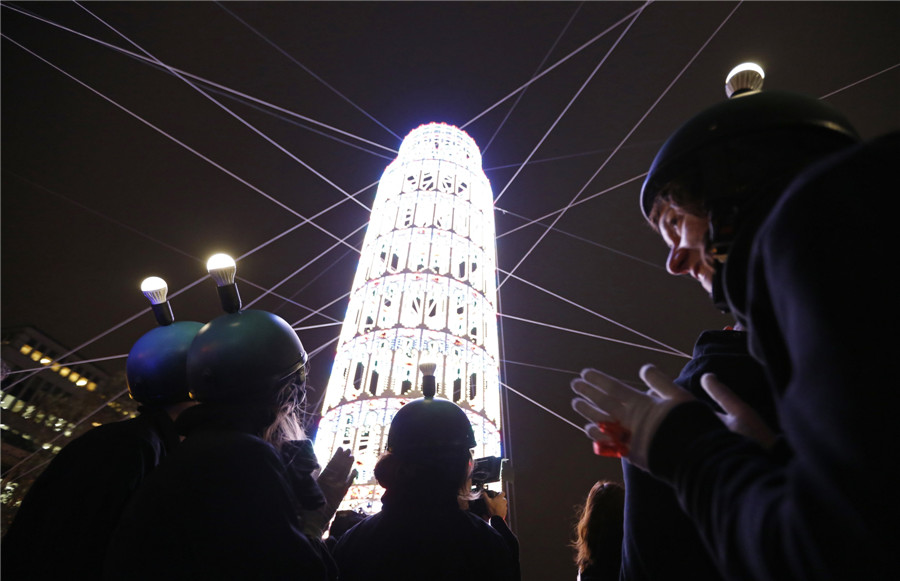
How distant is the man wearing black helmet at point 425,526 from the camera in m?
2.82

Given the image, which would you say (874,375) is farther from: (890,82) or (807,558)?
(890,82)

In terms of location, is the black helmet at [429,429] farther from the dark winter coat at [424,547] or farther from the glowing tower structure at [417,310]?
the glowing tower structure at [417,310]

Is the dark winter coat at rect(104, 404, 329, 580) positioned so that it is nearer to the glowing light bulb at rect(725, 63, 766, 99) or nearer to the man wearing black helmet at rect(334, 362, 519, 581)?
the man wearing black helmet at rect(334, 362, 519, 581)

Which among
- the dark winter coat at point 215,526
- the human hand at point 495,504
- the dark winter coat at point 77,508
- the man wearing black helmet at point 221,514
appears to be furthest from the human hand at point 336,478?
the human hand at point 495,504

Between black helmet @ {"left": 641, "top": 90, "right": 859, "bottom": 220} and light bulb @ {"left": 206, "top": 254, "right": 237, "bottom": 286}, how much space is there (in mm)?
2652

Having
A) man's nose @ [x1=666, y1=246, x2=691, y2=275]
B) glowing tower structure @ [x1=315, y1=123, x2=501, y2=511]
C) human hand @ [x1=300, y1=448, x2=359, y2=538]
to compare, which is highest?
glowing tower structure @ [x1=315, y1=123, x2=501, y2=511]

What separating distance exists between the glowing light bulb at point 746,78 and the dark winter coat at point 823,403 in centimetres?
161

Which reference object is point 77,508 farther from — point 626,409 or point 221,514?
point 626,409

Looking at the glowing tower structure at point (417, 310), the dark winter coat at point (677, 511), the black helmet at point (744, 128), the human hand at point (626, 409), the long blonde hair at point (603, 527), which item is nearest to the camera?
the human hand at point (626, 409)

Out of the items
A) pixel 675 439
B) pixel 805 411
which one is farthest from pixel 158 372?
pixel 805 411

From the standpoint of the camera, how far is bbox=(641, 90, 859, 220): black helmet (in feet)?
5.37

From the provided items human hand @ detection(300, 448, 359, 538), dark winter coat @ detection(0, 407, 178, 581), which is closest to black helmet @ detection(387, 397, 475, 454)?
human hand @ detection(300, 448, 359, 538)

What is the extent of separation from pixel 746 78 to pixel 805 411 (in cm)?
210

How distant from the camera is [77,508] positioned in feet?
8.49
